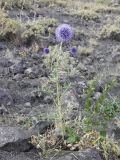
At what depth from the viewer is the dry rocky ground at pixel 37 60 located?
4.35 m

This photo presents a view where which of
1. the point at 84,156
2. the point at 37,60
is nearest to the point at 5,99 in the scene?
the point at 84,156

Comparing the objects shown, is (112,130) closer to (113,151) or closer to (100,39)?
(113,151)

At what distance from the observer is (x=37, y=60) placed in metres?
7.67

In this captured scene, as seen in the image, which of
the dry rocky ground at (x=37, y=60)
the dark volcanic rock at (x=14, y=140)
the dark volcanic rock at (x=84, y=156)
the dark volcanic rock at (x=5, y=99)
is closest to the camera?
the dark volcanic rock at (x=84, y=156)

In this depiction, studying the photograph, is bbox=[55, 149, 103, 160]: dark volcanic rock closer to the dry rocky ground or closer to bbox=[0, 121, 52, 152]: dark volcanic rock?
the dry rocky ground

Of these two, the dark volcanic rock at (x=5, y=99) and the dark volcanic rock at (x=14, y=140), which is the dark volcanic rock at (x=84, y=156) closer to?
the dark volcanic rock at (x=14, y=140)

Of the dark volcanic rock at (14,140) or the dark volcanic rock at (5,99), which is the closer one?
Result: the dark volcanic rock at (14,140)

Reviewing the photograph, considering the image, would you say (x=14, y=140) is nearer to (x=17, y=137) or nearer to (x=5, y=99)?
(x=17, y=137)

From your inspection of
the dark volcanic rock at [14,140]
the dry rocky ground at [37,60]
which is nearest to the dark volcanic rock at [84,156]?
the dry rocky ground at [37,60]

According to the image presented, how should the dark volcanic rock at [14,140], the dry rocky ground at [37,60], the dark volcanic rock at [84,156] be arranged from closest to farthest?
the dark volcanic rock at [84,156] < the dark volcanic rock at [14,140] < the dry rocky ground at [37,60]

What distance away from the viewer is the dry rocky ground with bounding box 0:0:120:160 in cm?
435

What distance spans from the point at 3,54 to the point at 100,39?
3002 millimetres

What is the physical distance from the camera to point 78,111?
5.02 m

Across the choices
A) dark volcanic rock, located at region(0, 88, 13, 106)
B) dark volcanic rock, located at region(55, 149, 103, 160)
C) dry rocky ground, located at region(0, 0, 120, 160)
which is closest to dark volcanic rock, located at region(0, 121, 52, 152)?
dry rocky ground, located at region(0, 0, 120, 160)
